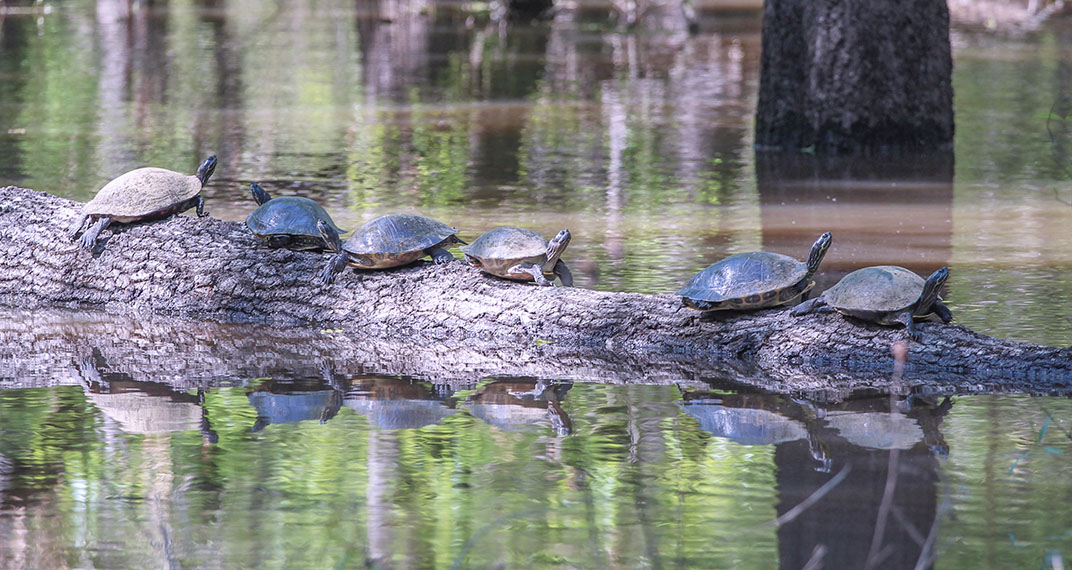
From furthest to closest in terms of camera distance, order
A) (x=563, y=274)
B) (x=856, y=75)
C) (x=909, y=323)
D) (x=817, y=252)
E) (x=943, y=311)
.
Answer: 1. (x=856, y=75)
2. (x=563, y=274)
3. (x=817, y=252)
4. (x=943, y=311)
5. (x=909, y=323)

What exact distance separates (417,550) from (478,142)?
1074 centimetres

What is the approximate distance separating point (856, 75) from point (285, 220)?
22.1ft

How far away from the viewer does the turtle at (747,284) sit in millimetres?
7066

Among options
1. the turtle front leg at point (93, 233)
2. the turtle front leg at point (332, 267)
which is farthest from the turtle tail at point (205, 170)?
the turtle front leg at point (332, 267)

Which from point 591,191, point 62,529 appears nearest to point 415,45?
point 591,191

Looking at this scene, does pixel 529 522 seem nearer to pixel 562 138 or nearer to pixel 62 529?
pixel 62 529

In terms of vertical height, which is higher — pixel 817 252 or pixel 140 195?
pixel 140 195

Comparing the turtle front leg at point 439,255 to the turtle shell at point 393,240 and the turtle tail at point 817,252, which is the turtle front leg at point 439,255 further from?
the turtle tail at point 817,252

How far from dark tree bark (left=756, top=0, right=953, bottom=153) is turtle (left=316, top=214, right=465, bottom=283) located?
20.3ft

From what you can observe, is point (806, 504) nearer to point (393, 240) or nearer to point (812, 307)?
point (812, 307)

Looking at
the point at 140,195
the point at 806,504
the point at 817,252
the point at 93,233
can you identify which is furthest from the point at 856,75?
the point at 806,504

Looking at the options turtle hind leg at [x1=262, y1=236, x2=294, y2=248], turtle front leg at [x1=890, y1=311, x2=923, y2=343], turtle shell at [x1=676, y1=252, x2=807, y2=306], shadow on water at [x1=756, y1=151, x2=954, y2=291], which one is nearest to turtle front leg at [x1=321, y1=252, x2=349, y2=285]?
turtle hind leg at [x1=262, y1=236, x2=294, y2=248]

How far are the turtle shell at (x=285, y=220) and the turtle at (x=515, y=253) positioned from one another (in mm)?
1107

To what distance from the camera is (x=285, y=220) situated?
27.6 feet
